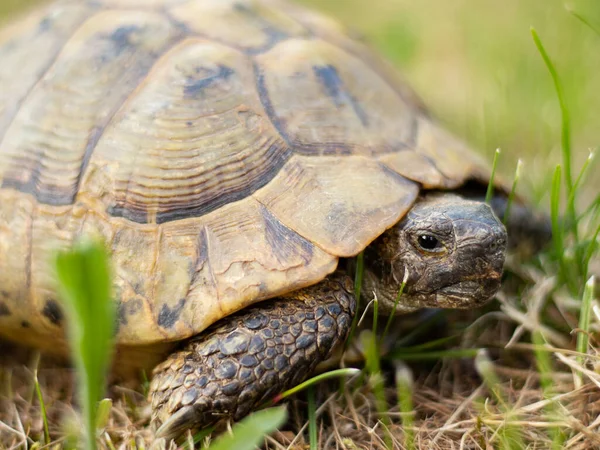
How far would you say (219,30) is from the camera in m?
2.30

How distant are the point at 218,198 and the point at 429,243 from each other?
2.38ft

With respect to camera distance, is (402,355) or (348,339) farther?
(402,355)

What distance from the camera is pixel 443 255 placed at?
1942mm

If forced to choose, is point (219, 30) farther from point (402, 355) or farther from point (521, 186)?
point (521, 186)

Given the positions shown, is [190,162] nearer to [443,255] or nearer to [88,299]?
[443,255]

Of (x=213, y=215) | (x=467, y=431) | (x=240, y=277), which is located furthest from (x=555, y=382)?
(x=213, y=215)

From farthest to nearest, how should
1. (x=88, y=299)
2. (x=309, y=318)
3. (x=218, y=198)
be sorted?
(x=218, y=198)
(x=309, y=318)
(x=88, y=299)

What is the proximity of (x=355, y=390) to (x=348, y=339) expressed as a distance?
168mm

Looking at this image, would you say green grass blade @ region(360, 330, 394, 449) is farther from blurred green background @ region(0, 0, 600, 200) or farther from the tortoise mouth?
blurred green background @ region(0, 0, 600, 200)

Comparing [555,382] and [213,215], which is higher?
[213,215]

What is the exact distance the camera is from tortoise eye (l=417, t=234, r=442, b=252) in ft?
6.38

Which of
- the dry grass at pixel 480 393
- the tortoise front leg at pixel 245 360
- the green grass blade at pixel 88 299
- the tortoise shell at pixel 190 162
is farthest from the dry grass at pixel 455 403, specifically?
the green grass blade at pixel 88 299

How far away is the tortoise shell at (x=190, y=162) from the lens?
1.86 meters

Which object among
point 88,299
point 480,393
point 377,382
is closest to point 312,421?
point 377,382
